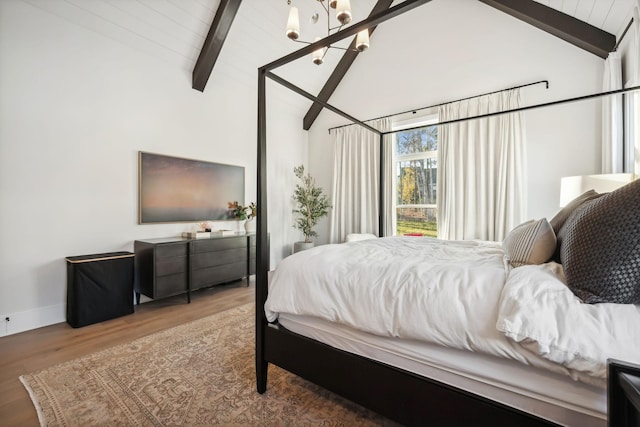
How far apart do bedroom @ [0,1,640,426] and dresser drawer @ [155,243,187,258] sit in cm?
48

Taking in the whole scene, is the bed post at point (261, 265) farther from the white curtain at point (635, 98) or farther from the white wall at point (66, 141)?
the white curtain at point (635, 98)

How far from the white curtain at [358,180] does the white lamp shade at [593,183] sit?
2.22 metres

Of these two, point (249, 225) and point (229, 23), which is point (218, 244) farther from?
point (229, 23)

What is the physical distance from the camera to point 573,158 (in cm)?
310

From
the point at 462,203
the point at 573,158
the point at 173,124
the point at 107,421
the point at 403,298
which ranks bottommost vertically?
the point at 107,421

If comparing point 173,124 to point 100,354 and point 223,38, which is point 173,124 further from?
point 100,354

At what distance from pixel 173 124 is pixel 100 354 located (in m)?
2.60

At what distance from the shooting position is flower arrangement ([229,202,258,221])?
13.6ft

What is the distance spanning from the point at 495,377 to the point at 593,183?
7.50 feet

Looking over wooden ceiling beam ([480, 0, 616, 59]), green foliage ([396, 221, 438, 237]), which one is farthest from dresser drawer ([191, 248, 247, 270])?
wooden ceiling beam ([480, 0, 616, 59])

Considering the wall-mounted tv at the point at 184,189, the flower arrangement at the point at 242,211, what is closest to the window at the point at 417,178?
the flower arrangement at the point at 242,211

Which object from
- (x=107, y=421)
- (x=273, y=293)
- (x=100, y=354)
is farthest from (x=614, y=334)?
(x=100, y=354)

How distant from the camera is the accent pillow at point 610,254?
84 cm

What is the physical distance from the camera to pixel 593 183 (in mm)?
2336
